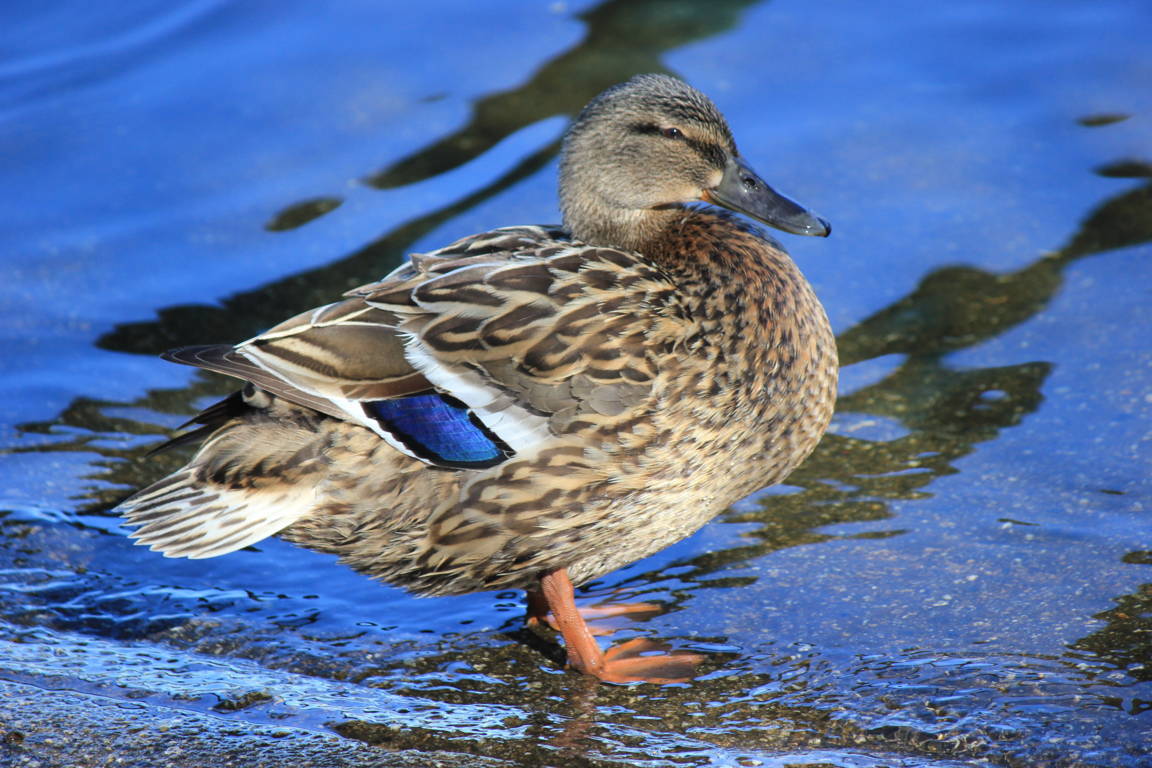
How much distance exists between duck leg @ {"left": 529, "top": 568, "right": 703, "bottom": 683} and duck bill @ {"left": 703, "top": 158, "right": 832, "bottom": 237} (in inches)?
59.0

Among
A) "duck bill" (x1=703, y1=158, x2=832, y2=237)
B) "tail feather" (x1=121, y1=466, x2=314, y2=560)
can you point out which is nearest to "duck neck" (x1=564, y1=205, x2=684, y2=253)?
"duck bill" (x1=703, y1=158, x2=832, y2=237)

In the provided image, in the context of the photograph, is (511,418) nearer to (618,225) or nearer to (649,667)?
(649,667)

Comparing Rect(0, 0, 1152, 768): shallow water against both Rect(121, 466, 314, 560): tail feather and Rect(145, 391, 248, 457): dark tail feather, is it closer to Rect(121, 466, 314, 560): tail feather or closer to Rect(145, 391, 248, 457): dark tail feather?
Rect(121, 466, 314, 560): tail feather

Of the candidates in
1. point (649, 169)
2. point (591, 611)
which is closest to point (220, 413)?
point (591, 611)

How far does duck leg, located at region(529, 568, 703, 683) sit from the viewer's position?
463 centimetres

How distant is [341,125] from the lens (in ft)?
28.3

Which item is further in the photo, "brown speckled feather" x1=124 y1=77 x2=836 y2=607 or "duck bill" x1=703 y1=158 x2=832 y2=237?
"duck bill" x1=703 y1=158 x2=832 y2=237

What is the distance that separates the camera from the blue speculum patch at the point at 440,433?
14.9 feet

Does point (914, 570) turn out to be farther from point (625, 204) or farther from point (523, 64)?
point (523, 64)

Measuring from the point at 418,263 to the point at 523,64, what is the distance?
4.21m

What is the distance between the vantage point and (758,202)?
5.28m

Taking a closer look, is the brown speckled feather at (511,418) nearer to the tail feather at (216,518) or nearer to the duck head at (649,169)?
the tail feather at (216,518)

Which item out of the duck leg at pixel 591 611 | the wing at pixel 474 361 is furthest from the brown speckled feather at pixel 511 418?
the duck leg at pixel 591 611

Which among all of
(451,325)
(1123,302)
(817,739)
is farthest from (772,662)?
(1123,302)
